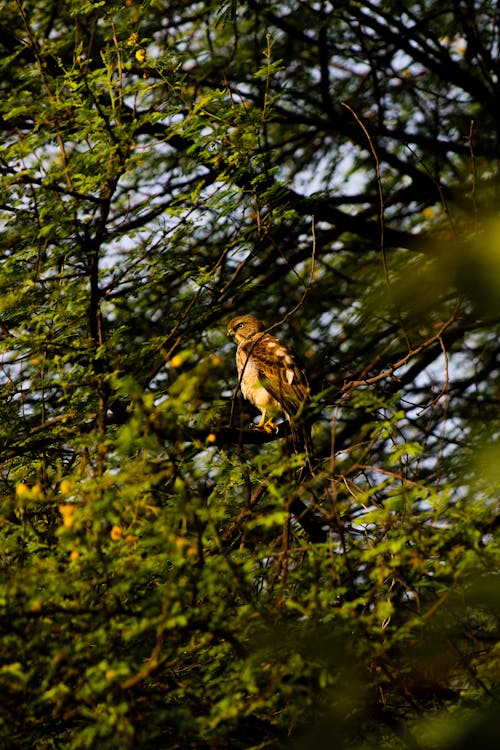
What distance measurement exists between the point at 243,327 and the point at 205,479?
11.3ft

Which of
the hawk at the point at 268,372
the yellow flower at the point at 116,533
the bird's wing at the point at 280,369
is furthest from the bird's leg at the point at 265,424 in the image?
the yellow flower at the point at 116,533

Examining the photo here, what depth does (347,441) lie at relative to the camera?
805 cm

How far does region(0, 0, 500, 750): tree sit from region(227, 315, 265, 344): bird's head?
542 millimetres

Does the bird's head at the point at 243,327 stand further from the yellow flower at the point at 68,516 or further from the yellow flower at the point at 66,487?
the yellow flower at the point at 68,516

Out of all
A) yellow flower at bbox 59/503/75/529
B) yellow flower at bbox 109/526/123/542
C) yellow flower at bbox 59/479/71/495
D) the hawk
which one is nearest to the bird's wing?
the hawk

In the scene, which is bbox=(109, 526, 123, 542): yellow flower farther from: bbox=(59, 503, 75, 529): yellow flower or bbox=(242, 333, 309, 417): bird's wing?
bbox=(242, 333, 309, 417): bird's wing

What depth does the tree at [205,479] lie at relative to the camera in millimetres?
2727

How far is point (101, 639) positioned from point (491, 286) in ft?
5.64

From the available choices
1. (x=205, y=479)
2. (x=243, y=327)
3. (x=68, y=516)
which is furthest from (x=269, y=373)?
(x=68, y=516)

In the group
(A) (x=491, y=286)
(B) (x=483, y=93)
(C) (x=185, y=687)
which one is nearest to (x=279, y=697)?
(C) (x=185, y=687)

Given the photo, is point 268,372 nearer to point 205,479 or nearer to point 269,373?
point 269,373

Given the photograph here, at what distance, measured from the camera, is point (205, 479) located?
13.2 ft

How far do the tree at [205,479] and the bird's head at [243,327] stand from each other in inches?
21.3

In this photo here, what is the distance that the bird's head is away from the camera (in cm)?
725
